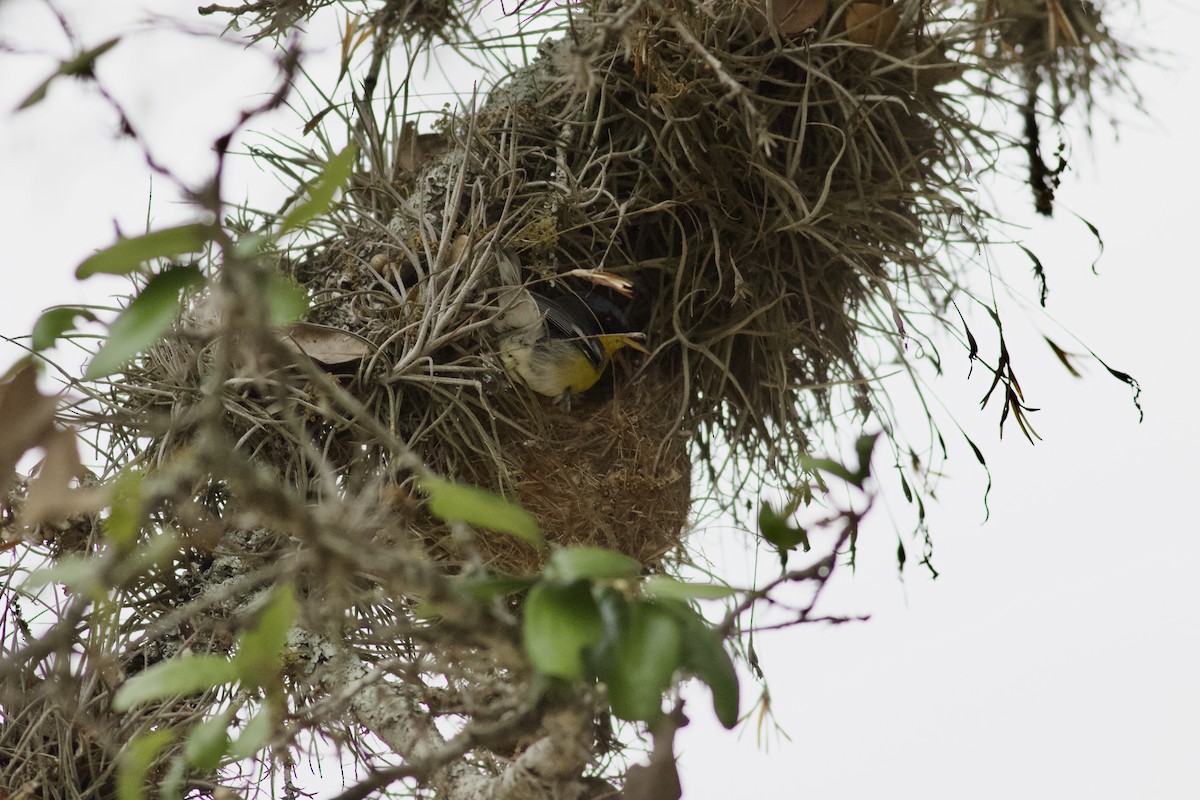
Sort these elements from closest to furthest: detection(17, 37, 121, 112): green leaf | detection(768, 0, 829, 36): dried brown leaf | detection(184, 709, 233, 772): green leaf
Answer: detection(17, 37, 121, 112): green leaf < detection(184, 709, 233, 772): green leaf < detection(768, 0, 829, 36): dried brown leaf

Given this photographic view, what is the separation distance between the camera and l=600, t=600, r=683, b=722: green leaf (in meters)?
0.40

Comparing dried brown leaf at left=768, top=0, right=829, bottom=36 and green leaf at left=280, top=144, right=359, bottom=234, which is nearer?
green leaf at left=280, top=144, right=359, bottom=234

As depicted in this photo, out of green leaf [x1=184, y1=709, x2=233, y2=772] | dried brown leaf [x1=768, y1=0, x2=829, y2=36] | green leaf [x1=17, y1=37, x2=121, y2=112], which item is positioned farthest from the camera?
dried brown leaf [x1=768, y1=0, x2=829, y2=36]

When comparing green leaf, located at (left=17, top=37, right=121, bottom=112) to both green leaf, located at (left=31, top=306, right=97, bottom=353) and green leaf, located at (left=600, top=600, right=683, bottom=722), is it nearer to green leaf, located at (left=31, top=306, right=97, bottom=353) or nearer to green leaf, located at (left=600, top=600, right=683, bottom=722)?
green leaf, located at (left=31, top=306, right=97, bottom=353)

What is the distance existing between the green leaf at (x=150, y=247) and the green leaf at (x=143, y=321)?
0.07ft

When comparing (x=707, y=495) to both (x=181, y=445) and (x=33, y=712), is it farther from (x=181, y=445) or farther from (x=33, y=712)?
(x=33, y=712)

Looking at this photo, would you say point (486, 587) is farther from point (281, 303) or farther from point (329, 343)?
point (329, 343)

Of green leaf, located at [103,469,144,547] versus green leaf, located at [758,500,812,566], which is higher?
green leaf, located at [758,500,812,566]

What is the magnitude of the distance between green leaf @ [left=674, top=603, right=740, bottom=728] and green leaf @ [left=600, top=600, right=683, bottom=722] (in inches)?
0.6

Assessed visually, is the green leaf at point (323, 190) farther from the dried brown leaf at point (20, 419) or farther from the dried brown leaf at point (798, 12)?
the dried brown leaf at point (798, 12)

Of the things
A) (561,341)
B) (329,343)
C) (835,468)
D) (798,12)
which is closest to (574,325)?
(561,341)

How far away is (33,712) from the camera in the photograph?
952 mm

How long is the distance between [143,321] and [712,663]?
0.92ft

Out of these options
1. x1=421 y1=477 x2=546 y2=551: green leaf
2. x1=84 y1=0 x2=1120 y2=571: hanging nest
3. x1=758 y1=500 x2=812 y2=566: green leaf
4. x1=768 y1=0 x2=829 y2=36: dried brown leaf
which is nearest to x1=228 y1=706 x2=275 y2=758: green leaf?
x1=421 y1=477 x2=546 y2=551: green leaf
